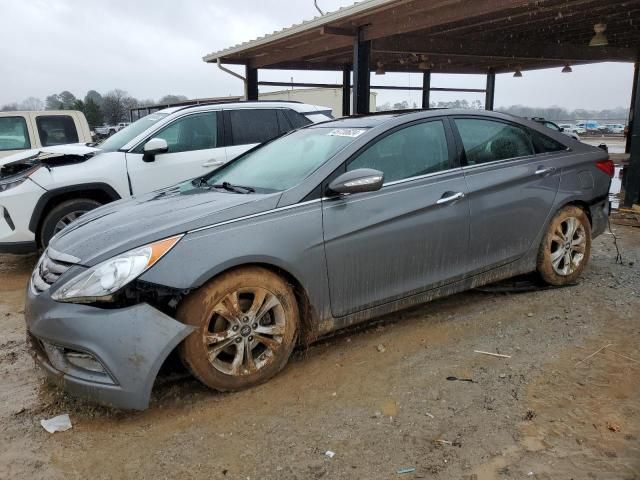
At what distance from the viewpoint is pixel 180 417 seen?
291cm

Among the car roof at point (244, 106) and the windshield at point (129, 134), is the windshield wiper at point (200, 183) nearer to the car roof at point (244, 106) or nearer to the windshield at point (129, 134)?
the windshield at point (129, 134)

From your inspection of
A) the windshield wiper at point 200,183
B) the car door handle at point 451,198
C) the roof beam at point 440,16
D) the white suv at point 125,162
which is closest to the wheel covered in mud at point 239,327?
the windshield wiper at point 200,183

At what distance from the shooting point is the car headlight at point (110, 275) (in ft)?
8.92

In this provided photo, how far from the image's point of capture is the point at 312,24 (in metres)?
9.12

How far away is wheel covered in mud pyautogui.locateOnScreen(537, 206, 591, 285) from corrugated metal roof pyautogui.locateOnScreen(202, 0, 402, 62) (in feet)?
13.8

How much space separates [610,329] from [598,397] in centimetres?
113

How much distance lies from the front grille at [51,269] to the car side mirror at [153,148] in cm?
294

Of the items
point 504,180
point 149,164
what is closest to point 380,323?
point 504,180

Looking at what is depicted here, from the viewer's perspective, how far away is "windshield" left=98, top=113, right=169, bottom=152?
6.40 meters

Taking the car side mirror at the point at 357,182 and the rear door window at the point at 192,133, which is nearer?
the car side mirror at the point at 357,182

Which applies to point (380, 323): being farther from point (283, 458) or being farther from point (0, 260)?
point (0, 260)

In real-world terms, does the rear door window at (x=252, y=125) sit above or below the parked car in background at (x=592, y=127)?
above

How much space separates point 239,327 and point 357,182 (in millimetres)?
1105

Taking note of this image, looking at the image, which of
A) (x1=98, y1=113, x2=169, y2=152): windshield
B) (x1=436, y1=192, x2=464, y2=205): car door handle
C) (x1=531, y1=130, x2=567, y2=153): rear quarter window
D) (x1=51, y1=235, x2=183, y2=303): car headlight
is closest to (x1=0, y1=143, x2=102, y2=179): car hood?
(x1=98, y1=113, x2=169, y2=152): windshield
